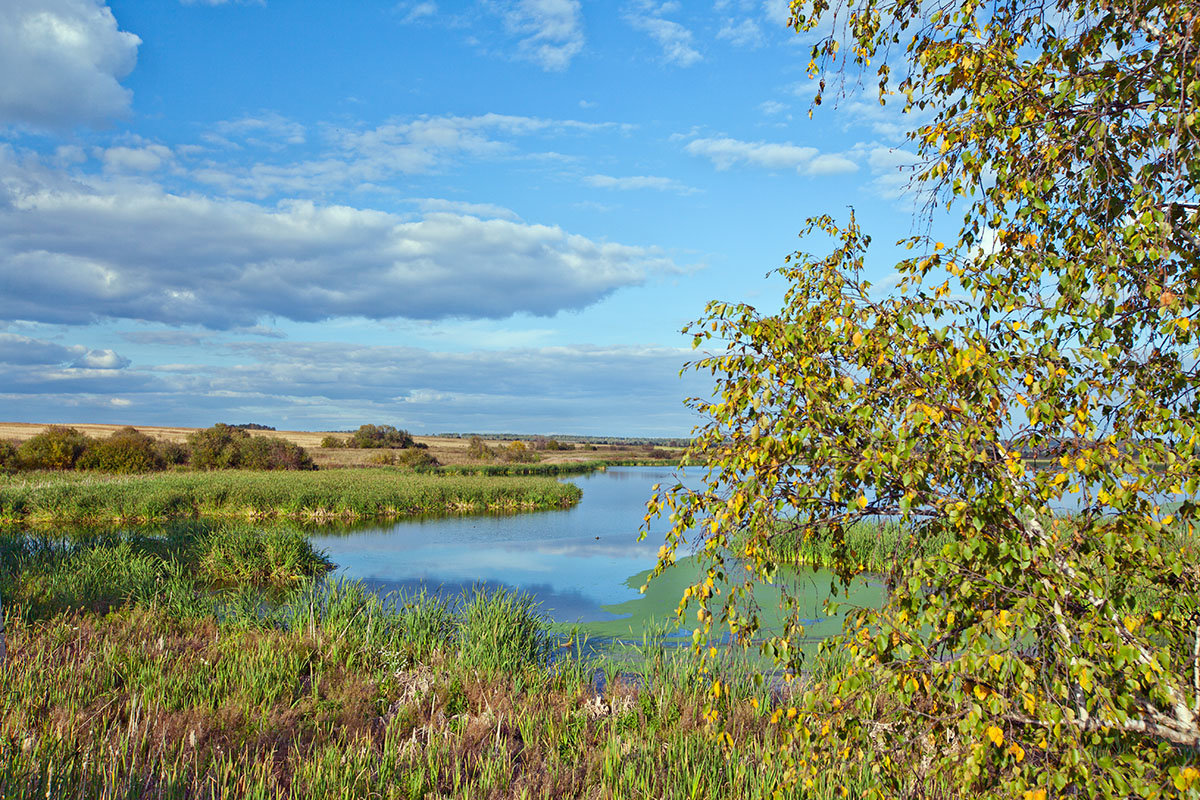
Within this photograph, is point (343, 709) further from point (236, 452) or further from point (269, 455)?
point (236, 452)

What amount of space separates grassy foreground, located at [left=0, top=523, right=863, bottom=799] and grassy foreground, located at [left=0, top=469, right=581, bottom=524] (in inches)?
633

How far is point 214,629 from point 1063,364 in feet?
30.5

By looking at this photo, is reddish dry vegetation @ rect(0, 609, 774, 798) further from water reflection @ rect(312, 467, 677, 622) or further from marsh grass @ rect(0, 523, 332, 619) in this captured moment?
water reflection @ rect(312, 467, 677, 622)

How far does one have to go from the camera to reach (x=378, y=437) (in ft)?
230

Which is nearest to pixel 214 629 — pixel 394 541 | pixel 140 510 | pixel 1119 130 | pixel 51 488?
pixel 1119 130

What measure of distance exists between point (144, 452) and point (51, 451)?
4.60 meters

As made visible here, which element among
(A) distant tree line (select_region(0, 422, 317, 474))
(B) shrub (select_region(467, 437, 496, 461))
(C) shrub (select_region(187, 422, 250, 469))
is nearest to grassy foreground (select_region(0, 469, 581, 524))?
(A) distant tree line (select_region(0, 422, 317, 474))

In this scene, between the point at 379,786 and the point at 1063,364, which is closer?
the point at 1063,364

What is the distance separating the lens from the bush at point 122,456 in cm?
4128

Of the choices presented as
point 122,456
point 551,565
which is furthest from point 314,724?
point 122,456

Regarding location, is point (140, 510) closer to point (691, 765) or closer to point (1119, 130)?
point (691, 765)

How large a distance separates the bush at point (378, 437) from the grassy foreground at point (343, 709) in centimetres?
5975

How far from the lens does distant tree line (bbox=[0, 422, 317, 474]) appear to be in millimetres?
40781

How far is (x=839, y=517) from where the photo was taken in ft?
11.7
